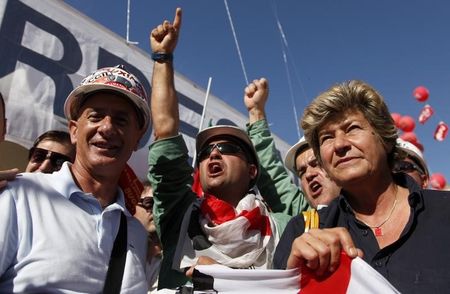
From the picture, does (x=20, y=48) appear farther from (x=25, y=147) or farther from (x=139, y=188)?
(x=139, y=188)

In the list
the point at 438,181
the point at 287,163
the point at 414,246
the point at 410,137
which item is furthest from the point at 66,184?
the point at 438,181

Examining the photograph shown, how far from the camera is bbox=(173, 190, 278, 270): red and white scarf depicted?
75.7 inches

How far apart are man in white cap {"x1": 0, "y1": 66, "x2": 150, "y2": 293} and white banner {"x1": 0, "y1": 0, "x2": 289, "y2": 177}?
204 cm

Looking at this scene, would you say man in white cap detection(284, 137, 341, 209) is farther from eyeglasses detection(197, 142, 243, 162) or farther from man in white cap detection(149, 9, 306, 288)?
eyeglasses detection(197, 142, 243, 162)

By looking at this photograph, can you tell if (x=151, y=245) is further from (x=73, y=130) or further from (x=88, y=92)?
(x=88, y=92)

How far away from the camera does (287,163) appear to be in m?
3.02

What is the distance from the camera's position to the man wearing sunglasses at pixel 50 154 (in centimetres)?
262

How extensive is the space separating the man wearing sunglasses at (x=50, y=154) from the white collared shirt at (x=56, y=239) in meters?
1.15

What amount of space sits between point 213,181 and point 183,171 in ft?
0.89

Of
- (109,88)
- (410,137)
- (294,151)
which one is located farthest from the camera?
(410,137)

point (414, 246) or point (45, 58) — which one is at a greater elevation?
point (45, 58)

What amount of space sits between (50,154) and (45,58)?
62.4 inches

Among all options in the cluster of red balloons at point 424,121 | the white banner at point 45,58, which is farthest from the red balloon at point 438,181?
the white banner at point 45,58

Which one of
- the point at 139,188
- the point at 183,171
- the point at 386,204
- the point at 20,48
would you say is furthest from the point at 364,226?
the point at 20,48
